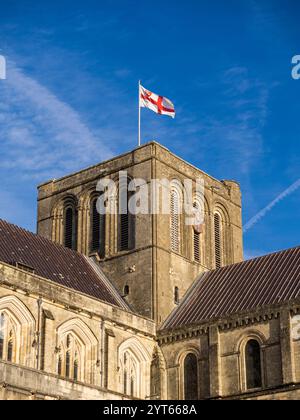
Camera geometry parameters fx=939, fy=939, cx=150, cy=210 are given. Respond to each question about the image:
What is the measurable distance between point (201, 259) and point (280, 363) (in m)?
14.8

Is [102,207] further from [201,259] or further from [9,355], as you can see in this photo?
[9,355]

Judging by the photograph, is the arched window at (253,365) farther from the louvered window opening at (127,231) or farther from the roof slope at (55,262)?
the louvered window opening at (127,231)

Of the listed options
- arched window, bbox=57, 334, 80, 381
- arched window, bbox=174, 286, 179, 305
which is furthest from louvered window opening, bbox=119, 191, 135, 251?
arched window, bbox=57, 334, 80, 381

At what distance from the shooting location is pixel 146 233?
6128 centimetres

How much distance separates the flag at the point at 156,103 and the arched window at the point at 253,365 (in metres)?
19.1

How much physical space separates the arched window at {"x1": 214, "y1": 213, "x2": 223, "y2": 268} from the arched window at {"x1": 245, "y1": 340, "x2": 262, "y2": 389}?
43.3 ft

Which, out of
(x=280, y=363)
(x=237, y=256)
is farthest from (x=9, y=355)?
(x=237, y=256)

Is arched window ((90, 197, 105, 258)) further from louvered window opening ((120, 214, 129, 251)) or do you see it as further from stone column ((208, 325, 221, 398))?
stone column ((208, 325, 221, 398))

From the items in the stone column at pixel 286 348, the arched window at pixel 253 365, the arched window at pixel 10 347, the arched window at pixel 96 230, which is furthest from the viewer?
the arched window at pixel 96 230

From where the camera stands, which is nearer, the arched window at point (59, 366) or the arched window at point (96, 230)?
the arched window at point (59, 366)

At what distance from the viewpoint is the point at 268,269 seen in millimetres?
58469

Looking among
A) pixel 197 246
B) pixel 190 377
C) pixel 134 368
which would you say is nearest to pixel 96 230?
pixel 197 246

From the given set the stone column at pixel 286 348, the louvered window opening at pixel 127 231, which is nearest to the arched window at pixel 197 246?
the louvered window opening at pixel 127 231

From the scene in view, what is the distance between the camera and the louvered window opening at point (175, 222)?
63.0m
